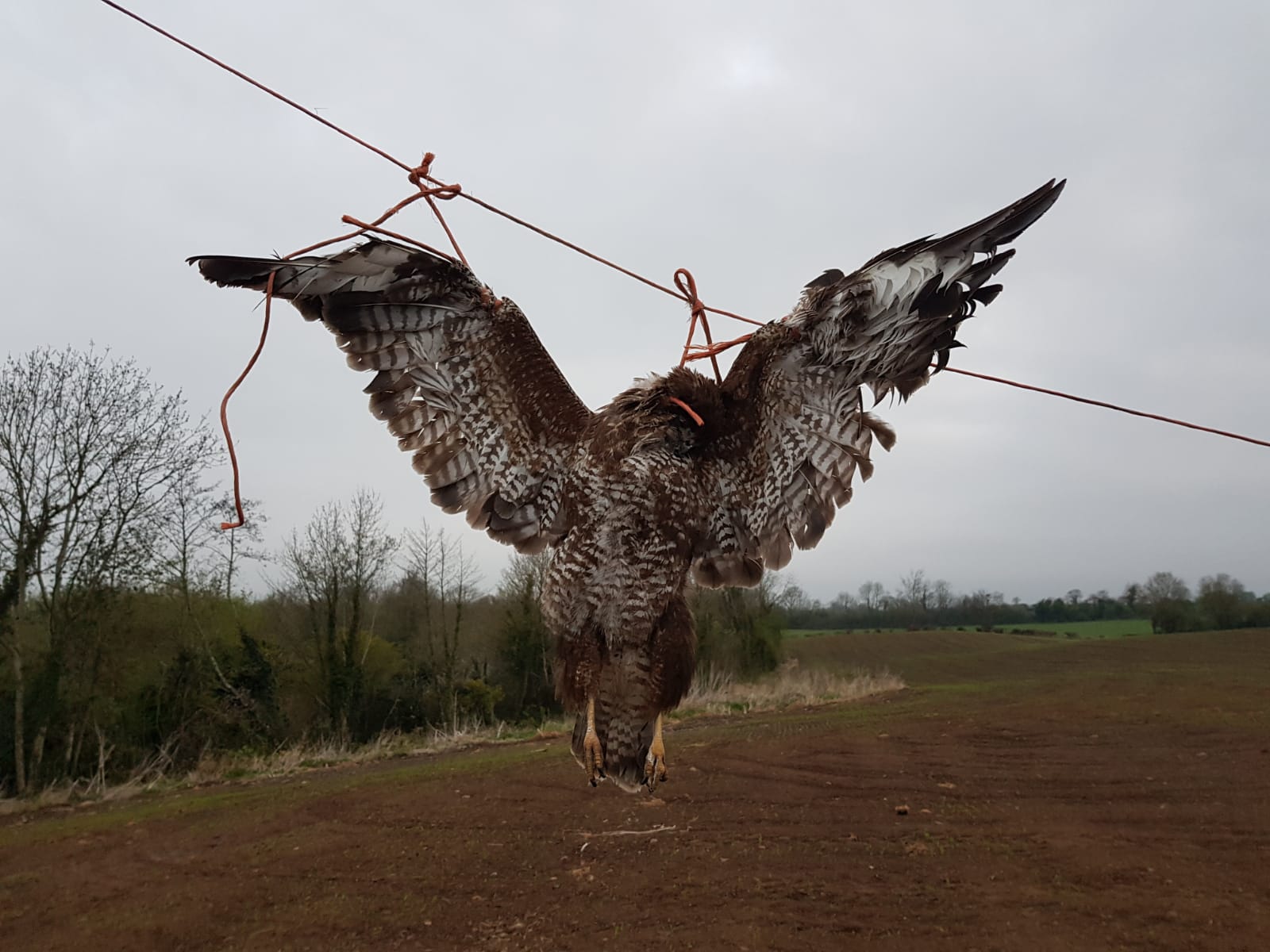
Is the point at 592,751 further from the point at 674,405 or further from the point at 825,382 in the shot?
the point at 825,382

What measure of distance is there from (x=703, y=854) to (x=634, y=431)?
39.2 feet

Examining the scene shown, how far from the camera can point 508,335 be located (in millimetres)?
2688

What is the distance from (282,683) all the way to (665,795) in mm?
12696

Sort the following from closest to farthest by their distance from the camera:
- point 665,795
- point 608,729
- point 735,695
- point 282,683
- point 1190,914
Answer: point 608,729 < point 1190,914 < point 665,795 < point 282,683 < point 735,695

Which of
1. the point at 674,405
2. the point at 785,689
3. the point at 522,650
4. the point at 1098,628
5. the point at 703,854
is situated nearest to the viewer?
the point at 674,405

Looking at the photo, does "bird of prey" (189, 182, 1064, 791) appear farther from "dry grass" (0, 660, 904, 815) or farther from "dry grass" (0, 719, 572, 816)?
"dry grass" (0, 719, 572, 816)

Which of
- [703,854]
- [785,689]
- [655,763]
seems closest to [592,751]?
[655,763]

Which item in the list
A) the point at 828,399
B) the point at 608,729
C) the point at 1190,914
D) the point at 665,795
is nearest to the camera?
the point at 608,729

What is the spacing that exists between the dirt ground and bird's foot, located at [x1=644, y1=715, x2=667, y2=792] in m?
6.40

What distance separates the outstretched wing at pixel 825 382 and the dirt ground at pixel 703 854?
21.3 ft

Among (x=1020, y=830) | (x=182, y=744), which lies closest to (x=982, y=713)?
(x=1020, y=830)

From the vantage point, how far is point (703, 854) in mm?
12688

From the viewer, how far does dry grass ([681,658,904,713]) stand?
26.2 meters

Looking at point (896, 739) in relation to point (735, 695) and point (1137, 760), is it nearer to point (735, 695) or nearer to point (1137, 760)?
point (1137, 760)
